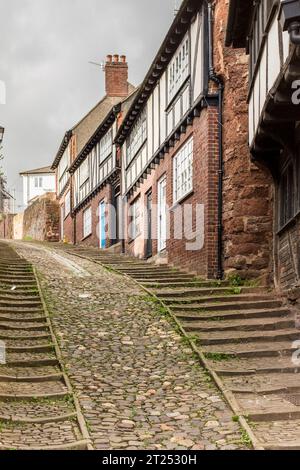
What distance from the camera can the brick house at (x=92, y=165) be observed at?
28.7m

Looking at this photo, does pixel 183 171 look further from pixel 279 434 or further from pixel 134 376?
pixel 279 434

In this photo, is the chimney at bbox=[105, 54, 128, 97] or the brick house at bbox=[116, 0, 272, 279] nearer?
the brick house at bbox=[116, 0, 272, 279]

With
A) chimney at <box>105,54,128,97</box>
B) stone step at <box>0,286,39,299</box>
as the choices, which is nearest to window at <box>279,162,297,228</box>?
stone step at <box>0,286,39,299</box>

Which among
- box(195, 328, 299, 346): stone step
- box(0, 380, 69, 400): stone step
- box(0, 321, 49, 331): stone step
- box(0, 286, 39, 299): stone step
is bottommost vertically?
box(0, 380, 69, 400): stone step

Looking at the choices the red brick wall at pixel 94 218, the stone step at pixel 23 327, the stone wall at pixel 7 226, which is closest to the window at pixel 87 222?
the red brick wall at pixel 94 218

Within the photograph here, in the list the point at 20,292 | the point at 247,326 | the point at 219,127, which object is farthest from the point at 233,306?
the point at 20,292

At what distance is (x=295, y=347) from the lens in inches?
404

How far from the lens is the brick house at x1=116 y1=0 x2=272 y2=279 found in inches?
574

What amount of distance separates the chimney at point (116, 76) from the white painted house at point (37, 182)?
121 feet

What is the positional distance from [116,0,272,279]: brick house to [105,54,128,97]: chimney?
16.0 metres

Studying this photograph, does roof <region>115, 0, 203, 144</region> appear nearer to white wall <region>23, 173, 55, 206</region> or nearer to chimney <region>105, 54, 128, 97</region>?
chimney <region>105, 54, 128, 97</region>

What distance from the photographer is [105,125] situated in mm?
28875

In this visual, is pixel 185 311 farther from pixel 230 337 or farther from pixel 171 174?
pixel 171 174

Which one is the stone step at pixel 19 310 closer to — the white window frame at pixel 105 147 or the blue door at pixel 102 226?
the white window frame at pixel 105 147
